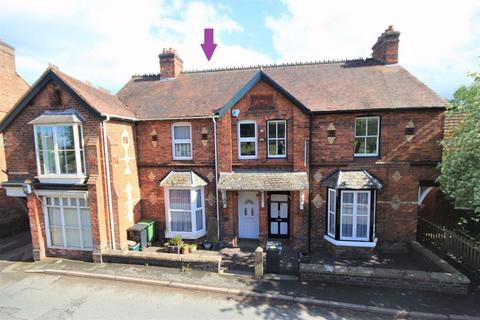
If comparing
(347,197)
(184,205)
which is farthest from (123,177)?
(347,197)

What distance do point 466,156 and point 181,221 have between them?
11.2 meters

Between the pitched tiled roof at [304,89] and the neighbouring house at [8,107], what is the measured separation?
6052 mm

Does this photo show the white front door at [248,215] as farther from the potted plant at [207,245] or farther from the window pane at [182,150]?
the window pane at [182,150]

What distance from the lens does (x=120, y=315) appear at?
Result: 21.9 feet

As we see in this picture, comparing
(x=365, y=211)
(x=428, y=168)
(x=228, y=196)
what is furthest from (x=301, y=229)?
(x=428, y=168)

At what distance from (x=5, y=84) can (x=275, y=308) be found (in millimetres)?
17782

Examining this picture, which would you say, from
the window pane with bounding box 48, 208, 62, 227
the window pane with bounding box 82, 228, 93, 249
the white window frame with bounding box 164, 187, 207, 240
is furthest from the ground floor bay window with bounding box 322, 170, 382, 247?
the window pane with bounding box 48, 208, 62, 227

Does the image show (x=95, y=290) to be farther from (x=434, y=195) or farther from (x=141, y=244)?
(x=434, y=195)

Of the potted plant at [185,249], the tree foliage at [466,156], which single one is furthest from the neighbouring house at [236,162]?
the tree foliage at [466,156]

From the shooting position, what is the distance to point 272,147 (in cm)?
1073

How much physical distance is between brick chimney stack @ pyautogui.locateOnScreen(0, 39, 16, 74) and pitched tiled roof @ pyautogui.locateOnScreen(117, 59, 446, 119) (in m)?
6.36

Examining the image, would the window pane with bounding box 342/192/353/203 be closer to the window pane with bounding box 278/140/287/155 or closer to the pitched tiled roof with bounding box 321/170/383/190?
the pitched tiled roof with bounding box 321/170/383/190

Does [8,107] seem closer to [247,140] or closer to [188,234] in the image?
[188,234]

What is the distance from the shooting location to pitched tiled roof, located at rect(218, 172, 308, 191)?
991 centimetres
